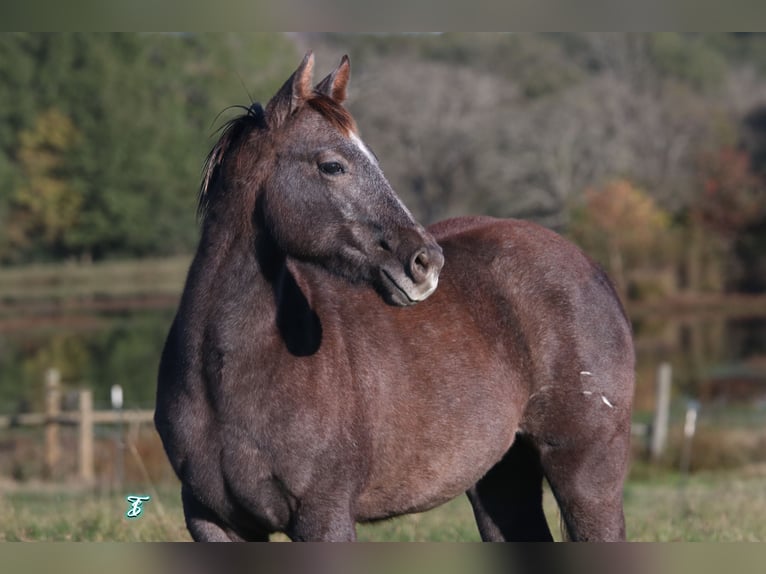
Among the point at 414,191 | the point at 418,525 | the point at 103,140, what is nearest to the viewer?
the point at 418,525

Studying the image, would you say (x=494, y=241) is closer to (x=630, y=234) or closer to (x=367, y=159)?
(x=367, y=159)

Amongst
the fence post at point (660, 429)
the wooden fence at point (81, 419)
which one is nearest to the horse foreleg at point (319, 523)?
the wooden fence at point (81, 419)

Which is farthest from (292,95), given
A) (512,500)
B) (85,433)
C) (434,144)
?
(434,144)

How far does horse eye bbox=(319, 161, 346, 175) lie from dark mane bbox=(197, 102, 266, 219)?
0.35 m

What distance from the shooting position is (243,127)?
4152mm

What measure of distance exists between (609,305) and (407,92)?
127ft

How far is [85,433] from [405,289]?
36.4ft

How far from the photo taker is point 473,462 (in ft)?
14.9

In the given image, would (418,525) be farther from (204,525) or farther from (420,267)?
(420,267)

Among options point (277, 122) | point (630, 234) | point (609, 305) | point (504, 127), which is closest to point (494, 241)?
point (609, 305)

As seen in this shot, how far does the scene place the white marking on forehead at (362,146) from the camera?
396 cm

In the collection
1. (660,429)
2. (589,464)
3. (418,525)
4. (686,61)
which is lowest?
(660,429)

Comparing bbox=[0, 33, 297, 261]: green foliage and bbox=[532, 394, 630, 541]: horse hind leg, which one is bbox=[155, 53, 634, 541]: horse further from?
bbox=[0, 33, 297, 261]: green foliage

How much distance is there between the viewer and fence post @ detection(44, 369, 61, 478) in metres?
14.4
